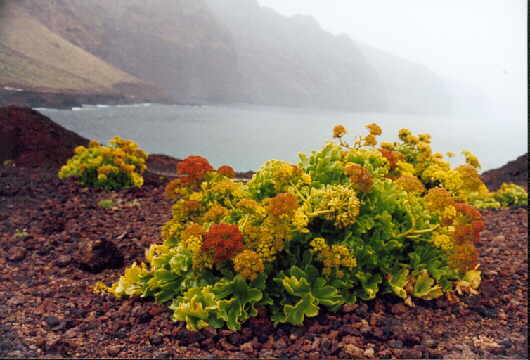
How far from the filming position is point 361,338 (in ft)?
10.9

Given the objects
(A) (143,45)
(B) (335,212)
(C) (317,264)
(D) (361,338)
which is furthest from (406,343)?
(A) (143,45)

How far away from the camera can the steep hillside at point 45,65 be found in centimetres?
7144

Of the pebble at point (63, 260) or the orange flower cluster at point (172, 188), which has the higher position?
the orange flower cluster at point (172, 188)

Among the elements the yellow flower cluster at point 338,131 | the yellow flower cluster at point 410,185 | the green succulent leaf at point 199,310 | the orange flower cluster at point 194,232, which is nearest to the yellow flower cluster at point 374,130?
the yellow flower cluster at point 338,131

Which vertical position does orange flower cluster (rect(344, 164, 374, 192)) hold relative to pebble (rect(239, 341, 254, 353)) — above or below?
above

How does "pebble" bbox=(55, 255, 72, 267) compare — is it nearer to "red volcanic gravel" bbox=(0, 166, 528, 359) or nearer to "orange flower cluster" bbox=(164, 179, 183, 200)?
"red volcanic gravel" bbox=(0, 166, 528, 359)

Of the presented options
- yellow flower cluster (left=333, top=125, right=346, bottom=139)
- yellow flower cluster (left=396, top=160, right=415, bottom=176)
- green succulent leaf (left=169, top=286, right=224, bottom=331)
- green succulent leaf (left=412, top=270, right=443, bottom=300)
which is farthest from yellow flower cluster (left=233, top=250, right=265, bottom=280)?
yellow flower cluster (left=396, top=160, right=415, bottom=176)

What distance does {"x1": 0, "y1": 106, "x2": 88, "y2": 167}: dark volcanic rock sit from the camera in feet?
37.3

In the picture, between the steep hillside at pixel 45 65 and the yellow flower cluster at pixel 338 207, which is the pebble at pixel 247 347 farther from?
the steep hillside at pixel 45 65

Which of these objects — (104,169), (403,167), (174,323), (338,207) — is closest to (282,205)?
(338,207)

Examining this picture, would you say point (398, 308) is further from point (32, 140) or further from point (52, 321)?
point (32, 140)

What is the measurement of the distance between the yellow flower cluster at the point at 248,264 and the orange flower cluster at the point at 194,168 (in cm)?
121

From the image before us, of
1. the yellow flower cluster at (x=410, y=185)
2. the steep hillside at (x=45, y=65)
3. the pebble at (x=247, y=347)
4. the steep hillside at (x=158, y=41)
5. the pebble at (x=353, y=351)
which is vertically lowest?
the pebble at (x=247, y=347)

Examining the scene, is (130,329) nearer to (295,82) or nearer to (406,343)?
(406,343)
